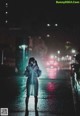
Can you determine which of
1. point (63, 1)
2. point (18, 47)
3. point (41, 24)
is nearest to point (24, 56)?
point (18, 47)

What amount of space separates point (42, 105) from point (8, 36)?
60508 millimetres

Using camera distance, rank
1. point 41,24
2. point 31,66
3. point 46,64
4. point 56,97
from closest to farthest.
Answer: point 31,66 < point 56,97 < point 41,24 < point 46,64

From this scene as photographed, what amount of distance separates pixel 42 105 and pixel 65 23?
36025 mm

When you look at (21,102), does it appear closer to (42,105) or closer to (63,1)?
(42,105)

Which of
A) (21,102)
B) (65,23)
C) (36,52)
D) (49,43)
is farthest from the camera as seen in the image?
(49,43)

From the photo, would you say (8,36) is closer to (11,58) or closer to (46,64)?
(11,58)

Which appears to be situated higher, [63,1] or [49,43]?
[49,43]

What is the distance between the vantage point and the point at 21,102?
52.5 ft

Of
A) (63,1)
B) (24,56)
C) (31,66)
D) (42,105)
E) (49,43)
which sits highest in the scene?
(49,43)

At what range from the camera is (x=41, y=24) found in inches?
2212

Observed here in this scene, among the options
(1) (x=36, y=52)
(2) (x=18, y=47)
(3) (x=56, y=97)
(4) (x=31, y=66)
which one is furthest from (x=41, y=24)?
(4) (x=31, y=66)

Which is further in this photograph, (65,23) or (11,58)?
(11,58)

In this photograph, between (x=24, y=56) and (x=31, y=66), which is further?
(x=24, y=56)

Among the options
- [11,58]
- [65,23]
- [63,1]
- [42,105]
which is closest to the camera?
[42,105]
